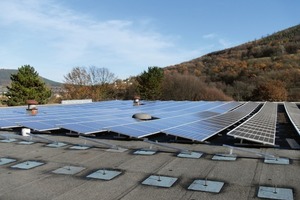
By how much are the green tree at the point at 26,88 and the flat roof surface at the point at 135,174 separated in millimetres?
41321

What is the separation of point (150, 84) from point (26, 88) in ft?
72.7

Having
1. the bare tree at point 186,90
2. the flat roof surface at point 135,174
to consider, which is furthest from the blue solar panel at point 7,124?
the bare tree at point 186,90

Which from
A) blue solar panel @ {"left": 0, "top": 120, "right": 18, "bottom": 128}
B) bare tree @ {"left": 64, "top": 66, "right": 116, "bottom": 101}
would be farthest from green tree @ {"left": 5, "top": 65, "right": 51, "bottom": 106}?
blue solar panel @ {"left": 0, "top": 120, "right": 18, "bottom": 128}

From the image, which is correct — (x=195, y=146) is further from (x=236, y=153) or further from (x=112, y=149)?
(x=112, y=149)

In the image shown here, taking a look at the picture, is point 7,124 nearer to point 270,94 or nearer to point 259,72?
point 270,94

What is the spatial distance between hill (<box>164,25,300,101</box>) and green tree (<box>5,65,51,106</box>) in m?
39.6

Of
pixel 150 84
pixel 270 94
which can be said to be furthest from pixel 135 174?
pixel 270 94

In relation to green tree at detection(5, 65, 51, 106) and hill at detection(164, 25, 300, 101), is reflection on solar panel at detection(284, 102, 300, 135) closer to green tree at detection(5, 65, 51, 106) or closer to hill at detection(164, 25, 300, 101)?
hill at detection(164, 25, 300, 101)

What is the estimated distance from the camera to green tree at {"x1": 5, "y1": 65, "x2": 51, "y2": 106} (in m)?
54.7

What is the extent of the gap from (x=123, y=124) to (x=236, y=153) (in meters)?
7.58

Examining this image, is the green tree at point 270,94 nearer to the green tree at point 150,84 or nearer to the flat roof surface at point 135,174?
the green tree at point 150,84

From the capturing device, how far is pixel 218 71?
327 feet

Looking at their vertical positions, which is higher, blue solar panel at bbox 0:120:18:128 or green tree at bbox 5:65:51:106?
green tree at bbox 5:65:51:106

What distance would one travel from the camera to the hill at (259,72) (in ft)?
218
